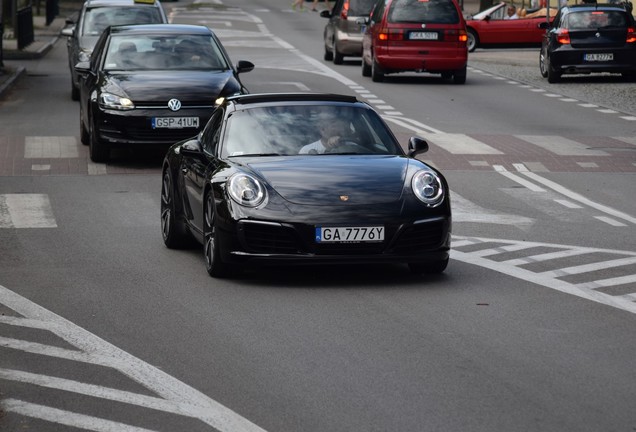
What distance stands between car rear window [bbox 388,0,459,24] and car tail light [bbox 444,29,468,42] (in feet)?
0.67

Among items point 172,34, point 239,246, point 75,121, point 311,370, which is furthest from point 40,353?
point 75,121

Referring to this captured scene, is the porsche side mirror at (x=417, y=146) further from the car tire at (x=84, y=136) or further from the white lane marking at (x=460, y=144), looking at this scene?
the car tire at (x=84, y=136)

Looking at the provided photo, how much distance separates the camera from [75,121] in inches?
965

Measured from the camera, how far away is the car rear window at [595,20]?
3278cm

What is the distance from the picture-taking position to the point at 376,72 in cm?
3231

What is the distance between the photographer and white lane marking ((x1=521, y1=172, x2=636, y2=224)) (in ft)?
48.8

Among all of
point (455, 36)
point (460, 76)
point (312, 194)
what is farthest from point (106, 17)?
point (312, 194)

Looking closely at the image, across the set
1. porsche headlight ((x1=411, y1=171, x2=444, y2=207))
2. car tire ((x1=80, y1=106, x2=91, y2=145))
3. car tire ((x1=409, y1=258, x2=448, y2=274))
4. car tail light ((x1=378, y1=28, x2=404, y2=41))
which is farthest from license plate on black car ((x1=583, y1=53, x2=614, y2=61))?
porsche headlight ((x1=411, y1=171, x2=444, y2=207))

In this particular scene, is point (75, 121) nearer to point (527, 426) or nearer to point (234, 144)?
point (234, 144)

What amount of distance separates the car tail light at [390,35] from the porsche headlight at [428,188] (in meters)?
20.8

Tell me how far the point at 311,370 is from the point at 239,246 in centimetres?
282

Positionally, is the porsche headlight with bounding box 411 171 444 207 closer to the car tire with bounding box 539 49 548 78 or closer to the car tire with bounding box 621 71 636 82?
the car tire with bounding box 621 71 636 82

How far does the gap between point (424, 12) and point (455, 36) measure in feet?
2.72

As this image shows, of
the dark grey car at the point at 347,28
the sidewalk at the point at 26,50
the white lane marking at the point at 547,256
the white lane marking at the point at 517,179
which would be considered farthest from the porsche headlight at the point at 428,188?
A: the dark grey car at the point at 347,28
